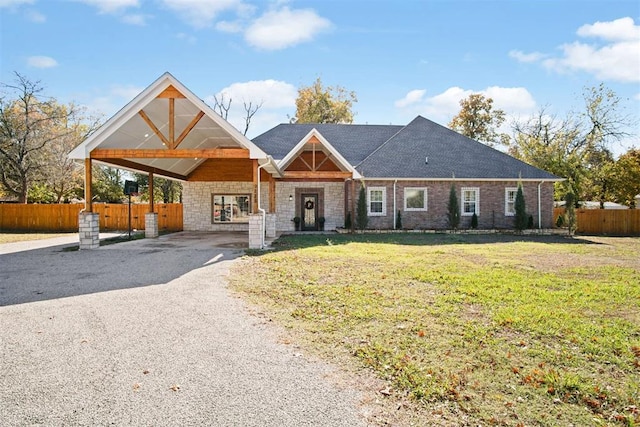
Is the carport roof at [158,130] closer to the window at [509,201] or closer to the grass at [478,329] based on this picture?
the grass at [478,329]

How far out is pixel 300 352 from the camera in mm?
4109

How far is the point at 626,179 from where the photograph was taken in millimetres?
25812

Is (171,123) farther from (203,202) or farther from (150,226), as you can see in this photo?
(203,202)

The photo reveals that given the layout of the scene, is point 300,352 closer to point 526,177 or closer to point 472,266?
point 472,266

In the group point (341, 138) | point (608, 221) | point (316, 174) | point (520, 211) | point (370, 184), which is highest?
point (341, 138)

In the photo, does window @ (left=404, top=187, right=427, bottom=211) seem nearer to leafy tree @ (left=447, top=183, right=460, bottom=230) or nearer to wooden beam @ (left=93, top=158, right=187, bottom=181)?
leafy tree @ (left=447, top=183, right=460, bottom=230)

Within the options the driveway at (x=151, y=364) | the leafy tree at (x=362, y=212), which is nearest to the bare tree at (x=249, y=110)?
the leafy tree at (x=362, y=212)

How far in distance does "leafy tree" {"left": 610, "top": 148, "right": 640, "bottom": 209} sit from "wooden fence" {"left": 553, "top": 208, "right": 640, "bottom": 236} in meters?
5.18

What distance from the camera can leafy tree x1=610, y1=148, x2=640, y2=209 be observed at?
25.6 m

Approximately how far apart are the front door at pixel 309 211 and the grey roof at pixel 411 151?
261cm

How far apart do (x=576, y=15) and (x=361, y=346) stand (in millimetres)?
14396

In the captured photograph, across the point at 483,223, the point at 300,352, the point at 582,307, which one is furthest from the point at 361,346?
the point at 483,223

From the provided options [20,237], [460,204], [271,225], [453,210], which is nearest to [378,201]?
[453,210]

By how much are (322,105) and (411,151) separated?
733 inches
